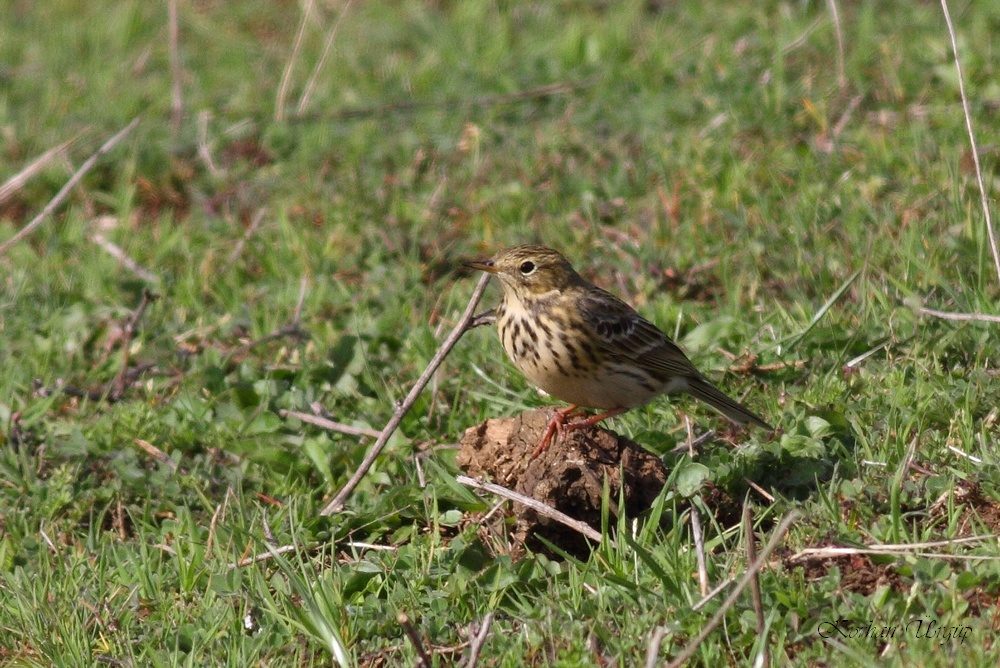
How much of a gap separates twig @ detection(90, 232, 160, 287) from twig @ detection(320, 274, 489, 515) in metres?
2.76

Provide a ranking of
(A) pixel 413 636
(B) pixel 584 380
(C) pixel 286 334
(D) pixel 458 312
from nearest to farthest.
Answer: (A) pixel 413 636 → (B) pixel 584 380 → (C) pixel 286 334 → (D) pixel 458 312

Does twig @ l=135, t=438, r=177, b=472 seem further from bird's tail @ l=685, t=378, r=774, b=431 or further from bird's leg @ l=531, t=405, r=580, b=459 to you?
bird's tail @ l=685, t=378, r=774, b=431

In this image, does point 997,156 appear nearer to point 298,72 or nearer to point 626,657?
point 626,657

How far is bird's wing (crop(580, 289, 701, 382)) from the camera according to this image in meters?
5.64

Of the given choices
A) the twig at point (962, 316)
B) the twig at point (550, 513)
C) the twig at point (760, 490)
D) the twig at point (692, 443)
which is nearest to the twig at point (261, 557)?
the twig at point (550, 513)

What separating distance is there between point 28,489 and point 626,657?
3.00 meters

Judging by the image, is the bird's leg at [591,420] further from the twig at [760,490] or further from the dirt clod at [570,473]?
the twig at [760,490]

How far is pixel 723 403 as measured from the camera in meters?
5.55

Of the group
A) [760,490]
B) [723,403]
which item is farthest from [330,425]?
[760,490]

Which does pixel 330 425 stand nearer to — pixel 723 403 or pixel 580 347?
pixel 580 347

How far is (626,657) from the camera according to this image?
426 cm

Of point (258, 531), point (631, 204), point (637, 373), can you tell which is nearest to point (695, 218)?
point (631, 204)

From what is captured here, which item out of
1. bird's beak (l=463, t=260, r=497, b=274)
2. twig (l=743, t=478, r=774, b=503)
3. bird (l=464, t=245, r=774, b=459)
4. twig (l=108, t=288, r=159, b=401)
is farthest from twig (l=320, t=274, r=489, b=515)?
twig (l=108, t=288, r=159, b=401)

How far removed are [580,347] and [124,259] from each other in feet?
11.8
